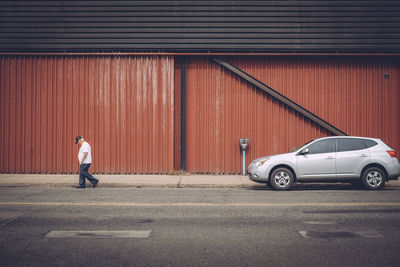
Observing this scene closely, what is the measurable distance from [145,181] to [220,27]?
6842 mm

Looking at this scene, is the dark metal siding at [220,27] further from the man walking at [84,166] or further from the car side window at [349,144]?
the man walking at [84,166]

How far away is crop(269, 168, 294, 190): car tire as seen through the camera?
11398mm

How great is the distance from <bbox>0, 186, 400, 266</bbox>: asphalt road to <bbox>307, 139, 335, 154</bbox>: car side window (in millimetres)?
1591

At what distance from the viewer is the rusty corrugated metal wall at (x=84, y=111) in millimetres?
15289

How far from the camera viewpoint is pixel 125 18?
15344mm

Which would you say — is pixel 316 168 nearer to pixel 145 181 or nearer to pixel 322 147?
pixel 322 147

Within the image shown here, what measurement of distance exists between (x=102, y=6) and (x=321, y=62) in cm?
914

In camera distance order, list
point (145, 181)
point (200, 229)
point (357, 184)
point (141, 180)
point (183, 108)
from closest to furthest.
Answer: point (200, 229) → point (357, 184) → point (145, 181) → point (141, 180) → point (183, 108)

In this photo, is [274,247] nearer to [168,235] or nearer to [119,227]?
[168,235]

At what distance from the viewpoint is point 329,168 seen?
1141 cm

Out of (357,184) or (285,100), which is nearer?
(357,184)

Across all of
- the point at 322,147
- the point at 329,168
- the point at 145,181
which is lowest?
the point at 145,181

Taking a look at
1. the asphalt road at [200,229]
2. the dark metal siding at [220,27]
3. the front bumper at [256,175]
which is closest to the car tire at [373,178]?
the asphalt road at [200,229]

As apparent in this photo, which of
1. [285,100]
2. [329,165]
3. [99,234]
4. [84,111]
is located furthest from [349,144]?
[84,111]
